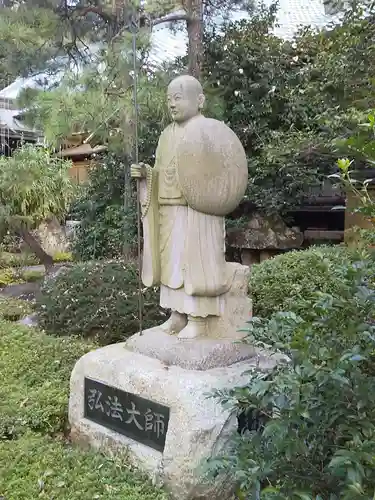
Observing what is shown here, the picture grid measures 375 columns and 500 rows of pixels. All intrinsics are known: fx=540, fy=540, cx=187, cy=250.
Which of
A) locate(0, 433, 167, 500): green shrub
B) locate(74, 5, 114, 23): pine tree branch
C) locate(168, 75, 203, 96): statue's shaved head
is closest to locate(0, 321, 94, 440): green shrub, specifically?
locate(0, 433, 167, 500): green shrub

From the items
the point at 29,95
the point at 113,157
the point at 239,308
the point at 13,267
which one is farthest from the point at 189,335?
the point at 13,267

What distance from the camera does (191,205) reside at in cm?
324

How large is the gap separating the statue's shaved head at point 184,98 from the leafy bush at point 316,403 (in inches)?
69.0

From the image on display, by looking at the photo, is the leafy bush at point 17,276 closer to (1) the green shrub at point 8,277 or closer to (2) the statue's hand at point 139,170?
(1) the green shrub at point 8,277

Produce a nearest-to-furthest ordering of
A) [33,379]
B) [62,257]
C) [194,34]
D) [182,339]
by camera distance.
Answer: [182,339] → [33,379] → [194,34] → [62,257]

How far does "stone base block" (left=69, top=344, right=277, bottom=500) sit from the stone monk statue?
0.35 metres

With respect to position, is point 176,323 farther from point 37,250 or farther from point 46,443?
point 37,250

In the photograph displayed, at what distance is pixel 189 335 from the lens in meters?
3.35

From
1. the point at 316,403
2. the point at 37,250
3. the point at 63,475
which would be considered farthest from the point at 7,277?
the point at 316,403

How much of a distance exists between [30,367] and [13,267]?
735cm

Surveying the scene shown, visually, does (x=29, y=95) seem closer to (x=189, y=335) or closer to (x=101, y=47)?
(x=101, y=47)

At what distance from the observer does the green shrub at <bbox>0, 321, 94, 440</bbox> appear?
3.68 m

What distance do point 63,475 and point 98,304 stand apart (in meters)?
2.94

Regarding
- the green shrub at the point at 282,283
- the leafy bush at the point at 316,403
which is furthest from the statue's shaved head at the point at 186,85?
the green shrub at the point at 282,283
